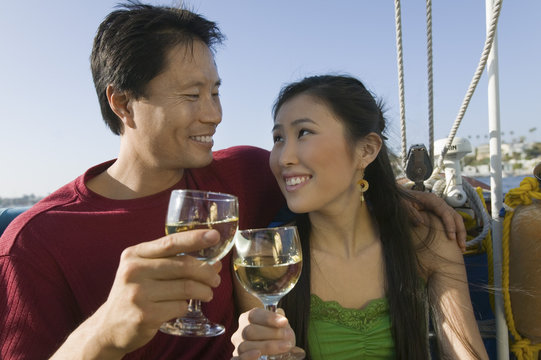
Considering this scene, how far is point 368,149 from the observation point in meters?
2.21

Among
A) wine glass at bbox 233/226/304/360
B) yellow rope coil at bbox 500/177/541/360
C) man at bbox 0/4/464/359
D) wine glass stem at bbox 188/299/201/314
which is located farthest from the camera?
yellow rope coil at bbox 500/177/541/360

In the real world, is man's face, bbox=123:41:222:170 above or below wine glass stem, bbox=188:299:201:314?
above

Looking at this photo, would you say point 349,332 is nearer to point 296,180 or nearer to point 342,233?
point 342,233

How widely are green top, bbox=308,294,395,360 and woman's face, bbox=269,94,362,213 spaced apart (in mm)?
524

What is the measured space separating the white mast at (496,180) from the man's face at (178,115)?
1.47 metres

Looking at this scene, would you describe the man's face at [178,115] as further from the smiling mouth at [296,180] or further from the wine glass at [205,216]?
the wine glass at [205,216]

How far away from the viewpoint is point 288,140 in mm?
2020

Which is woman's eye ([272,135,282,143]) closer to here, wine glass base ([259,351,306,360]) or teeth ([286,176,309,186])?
teeth ([286,176,309,186])

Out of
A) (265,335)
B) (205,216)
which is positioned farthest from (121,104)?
(265,335)

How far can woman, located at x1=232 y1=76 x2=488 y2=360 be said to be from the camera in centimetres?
194

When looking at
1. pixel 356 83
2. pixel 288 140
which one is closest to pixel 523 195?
pixel 356 83

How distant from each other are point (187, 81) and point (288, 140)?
593 millimetres

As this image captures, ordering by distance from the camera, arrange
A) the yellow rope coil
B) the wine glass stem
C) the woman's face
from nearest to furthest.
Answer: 1. the wine glass stem
2. the woman's face
3. the yellow rope coil

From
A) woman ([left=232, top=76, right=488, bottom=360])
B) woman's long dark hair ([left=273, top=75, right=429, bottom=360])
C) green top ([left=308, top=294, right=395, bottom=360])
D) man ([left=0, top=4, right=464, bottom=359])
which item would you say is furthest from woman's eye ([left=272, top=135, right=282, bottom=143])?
green top ([left=308, top=294, right=395, bottom=360])
